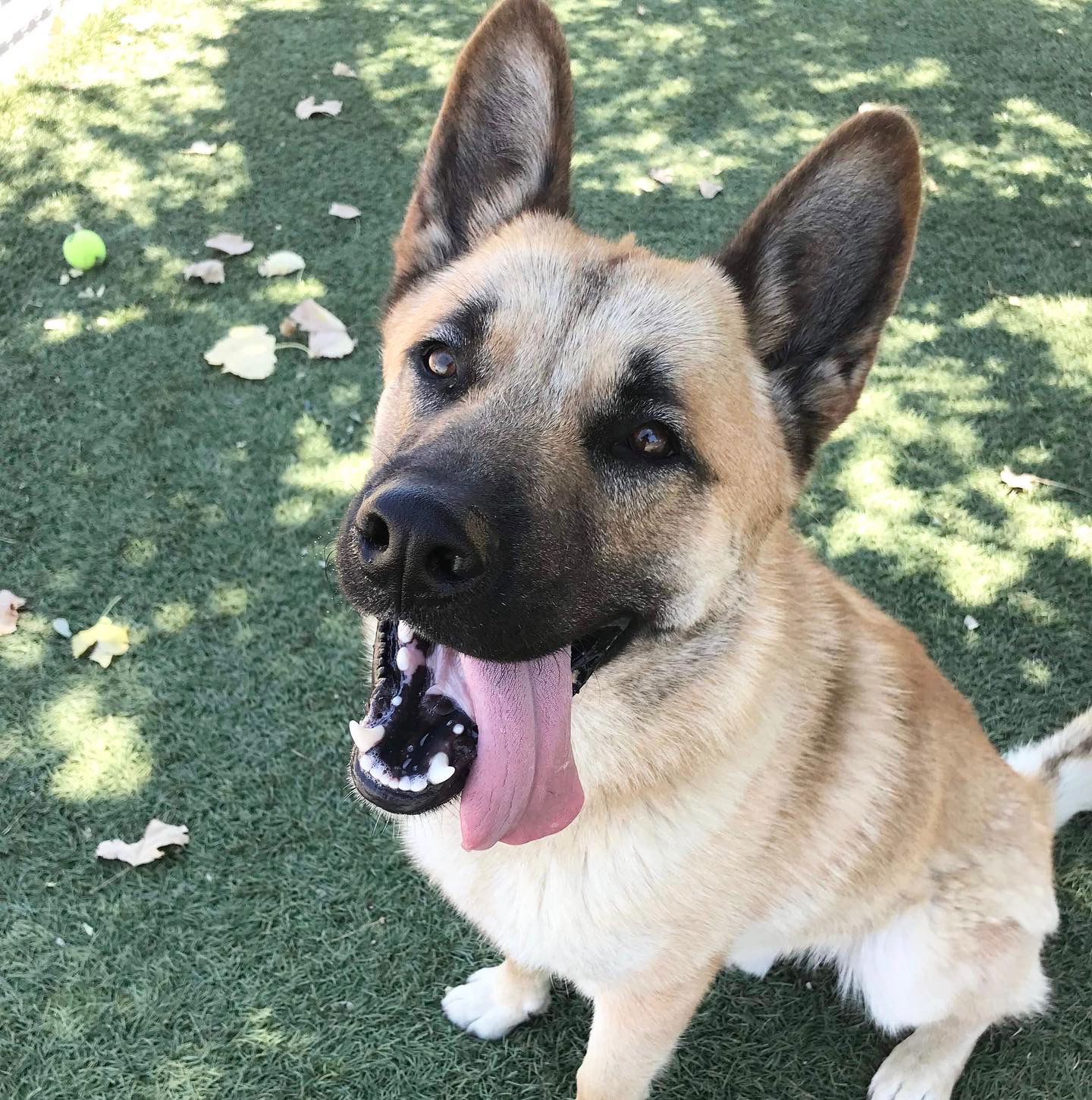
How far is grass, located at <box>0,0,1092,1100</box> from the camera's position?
8.57 ft

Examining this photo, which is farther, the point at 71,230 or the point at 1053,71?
the point at 1053,71

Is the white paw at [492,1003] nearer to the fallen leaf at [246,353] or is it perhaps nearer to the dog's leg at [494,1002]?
the dog's leg at [494,1002]

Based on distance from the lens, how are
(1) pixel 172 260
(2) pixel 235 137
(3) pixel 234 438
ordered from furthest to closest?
1. (2) pixel 235 137
2. (1) pixel 172 260
3. (3) pixel 234 438

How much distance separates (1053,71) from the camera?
6547 millimetres

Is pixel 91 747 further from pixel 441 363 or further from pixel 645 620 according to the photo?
pixel 645 620

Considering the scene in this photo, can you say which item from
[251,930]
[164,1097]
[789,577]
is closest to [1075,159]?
[789,577]

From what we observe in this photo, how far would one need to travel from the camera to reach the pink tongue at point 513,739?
1.79 metres

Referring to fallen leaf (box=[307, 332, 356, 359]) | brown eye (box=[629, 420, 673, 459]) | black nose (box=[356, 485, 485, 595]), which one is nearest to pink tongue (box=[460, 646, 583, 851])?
black nose (box=[356, 485, 485, 595])

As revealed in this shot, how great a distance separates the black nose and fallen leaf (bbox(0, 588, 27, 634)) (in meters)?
2.39

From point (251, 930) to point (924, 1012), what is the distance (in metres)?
1.90

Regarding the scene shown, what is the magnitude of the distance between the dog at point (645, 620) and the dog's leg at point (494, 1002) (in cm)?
38

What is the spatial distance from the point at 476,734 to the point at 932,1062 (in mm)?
1708

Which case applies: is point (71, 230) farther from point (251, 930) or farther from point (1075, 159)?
point (1075, 159)

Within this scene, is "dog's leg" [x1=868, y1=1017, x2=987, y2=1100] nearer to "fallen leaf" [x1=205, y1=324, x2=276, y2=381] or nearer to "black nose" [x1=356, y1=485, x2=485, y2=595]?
"black nose" [x1=356, y1=485, x2=485, y2=595]
